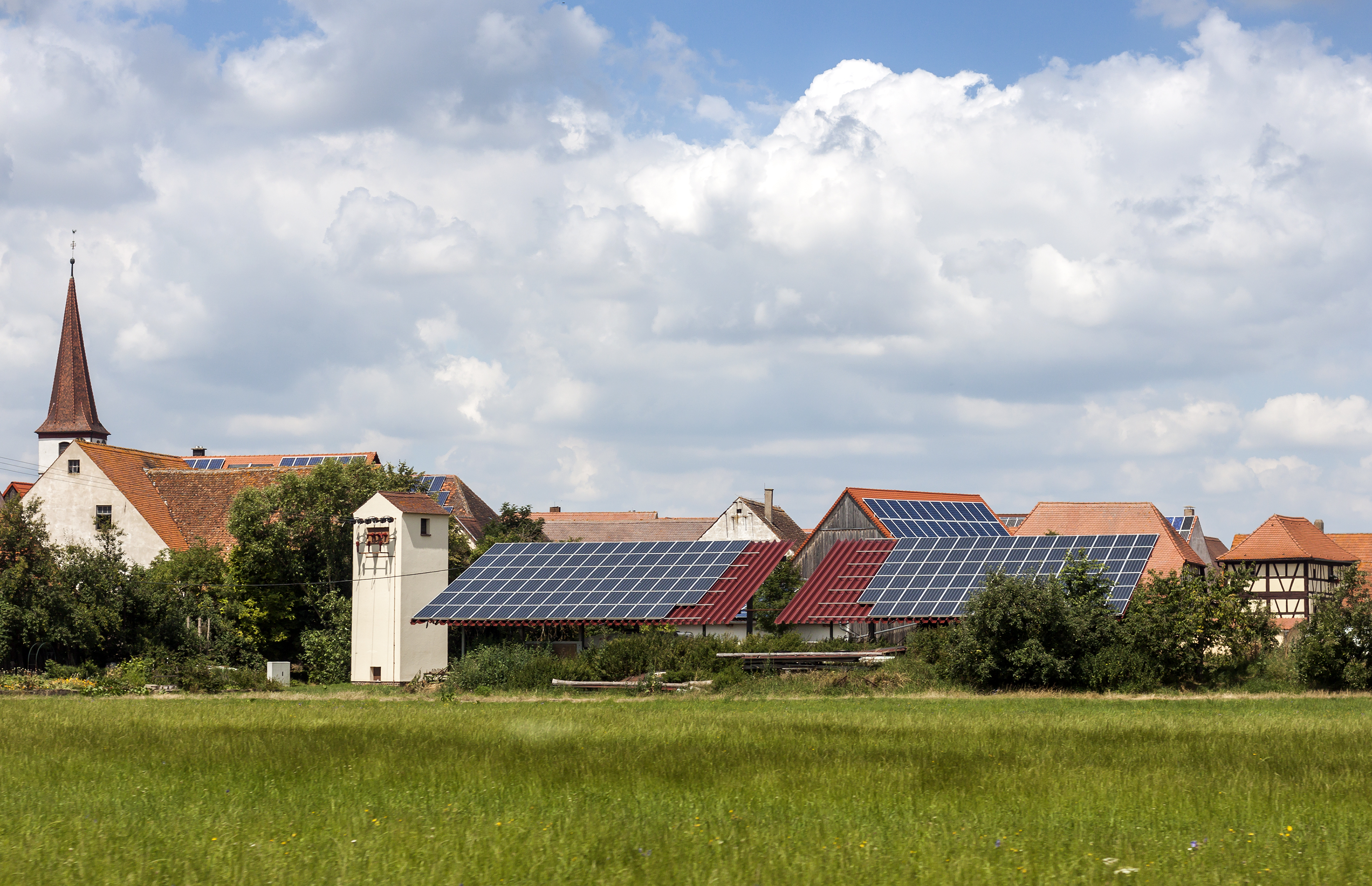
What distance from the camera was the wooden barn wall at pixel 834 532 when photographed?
73.4 m

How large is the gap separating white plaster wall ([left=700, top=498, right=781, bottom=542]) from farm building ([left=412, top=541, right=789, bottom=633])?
27788 millimetres

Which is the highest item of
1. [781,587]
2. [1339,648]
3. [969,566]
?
[969,566]

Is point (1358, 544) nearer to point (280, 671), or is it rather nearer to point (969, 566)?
point (969, 566)

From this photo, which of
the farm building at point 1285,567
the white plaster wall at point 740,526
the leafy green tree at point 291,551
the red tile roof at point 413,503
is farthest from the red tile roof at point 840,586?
the white plaster wall at point 740,526

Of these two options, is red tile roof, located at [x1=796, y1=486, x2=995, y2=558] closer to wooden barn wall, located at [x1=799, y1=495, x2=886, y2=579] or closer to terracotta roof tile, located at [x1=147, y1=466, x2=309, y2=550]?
wooden barn wall, located at [x1=799, y1=495, x2=886, y2=579]

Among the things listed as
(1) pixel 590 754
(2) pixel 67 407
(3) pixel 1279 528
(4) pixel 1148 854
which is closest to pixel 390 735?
(1) pixel 590 754

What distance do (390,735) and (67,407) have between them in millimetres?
95980

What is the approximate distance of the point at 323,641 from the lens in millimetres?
58969

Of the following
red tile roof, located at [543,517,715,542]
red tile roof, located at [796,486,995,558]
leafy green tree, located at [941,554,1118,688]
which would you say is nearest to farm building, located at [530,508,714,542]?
red tile roof, located at [543,517,715,542]

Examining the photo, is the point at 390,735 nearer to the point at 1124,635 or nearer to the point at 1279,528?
the point at 1124,635

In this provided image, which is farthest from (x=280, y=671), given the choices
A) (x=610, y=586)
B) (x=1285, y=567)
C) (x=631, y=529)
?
(x=631, y=529)

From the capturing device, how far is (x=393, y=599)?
56.4 m

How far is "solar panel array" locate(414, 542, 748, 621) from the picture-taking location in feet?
175

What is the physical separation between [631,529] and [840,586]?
194 feet
